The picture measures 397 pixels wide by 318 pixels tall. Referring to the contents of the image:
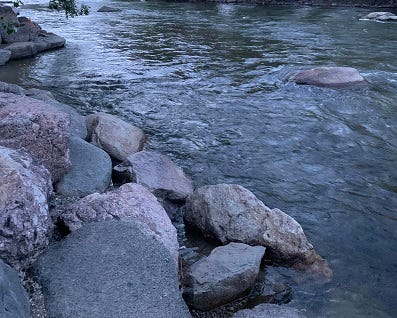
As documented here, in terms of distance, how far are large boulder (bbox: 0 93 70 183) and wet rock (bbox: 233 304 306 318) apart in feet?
6.82

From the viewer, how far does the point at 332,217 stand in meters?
4.59

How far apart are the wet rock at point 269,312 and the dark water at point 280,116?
9.1 inches

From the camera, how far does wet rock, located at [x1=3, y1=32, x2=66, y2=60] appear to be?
11328 mm

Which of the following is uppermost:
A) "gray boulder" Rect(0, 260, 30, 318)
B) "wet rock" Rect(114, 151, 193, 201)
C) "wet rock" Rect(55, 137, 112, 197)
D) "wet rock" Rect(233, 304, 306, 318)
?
"gray boulder" Rect(0, 260, 30, 318)

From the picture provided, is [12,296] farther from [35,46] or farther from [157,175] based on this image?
[35,46]

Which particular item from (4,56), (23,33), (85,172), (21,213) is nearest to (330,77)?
(85,172)

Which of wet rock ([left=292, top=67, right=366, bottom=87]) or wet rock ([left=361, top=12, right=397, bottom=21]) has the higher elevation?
wet rock ([left=361, top=12, right=397, bottom=21])

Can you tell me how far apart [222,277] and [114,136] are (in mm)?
2843

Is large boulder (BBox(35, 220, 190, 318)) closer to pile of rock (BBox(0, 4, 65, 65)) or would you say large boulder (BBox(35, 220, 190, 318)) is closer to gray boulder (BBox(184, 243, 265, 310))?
gray boulder (BBox(184, 243, 265, 310))

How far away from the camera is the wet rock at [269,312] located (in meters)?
3.08

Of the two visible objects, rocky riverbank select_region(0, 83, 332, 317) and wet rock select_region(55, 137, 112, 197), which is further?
wet rock select_region(55, 137, 112, 197)

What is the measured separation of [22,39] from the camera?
12273 mm

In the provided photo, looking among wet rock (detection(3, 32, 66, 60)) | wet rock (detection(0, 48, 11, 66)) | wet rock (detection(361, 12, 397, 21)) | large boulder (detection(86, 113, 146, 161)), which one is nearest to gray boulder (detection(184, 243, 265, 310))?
large boulder (detection(86, 113, 146, 161))

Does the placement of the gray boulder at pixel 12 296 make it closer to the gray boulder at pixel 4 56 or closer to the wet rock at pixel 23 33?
the gray boulder at pixel 4 56
